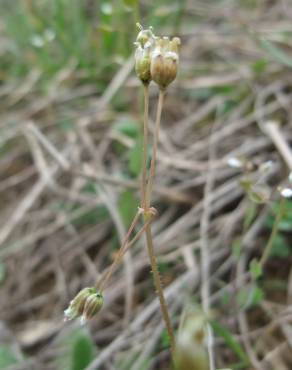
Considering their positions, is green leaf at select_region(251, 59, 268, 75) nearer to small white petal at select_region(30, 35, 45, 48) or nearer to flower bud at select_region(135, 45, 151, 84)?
small white petal at select_region(30, 35, 45, 48)

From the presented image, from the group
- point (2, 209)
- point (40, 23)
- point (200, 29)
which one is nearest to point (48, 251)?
point (2, 209)

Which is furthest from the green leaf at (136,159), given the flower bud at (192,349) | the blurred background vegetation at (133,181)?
the flower bud at (192,349)

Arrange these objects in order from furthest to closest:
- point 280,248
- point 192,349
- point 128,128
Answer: point 128,128
point 280,248
point 192,349

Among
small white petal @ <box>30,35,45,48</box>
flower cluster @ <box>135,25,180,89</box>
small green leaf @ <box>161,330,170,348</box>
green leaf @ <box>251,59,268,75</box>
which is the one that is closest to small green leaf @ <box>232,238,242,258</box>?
small green leaf @ <box>161,330,170,348</box>

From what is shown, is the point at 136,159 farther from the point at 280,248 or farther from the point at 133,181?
the point at 280,248

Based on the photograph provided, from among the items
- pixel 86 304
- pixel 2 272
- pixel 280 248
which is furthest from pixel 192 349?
pixel 2 272

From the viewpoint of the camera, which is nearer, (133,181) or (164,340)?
(164,340)

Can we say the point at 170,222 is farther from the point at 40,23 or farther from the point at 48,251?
the point at 40,23
